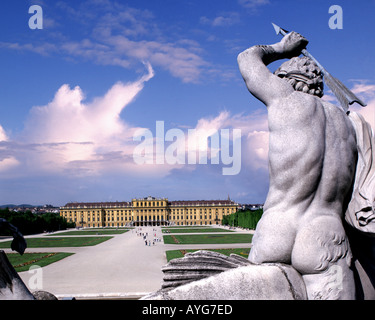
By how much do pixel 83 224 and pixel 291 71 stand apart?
107839mm

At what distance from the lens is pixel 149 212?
357 ft

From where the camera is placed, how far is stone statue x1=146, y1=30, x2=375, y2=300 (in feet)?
7.87

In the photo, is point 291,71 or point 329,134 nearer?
point 329,134

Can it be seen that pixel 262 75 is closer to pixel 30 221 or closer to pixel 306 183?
pixel 306 183

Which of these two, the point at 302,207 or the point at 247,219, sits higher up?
the point at 302,207

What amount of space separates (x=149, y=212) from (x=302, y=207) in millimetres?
107665

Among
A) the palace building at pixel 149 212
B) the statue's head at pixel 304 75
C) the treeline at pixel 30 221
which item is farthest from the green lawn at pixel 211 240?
the palace building at pixel 149 212

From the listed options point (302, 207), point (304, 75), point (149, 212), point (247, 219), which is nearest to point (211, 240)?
point (247, 219)

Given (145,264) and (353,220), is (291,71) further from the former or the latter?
(145,264)

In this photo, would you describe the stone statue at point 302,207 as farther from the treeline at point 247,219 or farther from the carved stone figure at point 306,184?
the treeline at point 247,219

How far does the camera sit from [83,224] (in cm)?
10544

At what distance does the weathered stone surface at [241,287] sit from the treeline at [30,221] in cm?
4763
